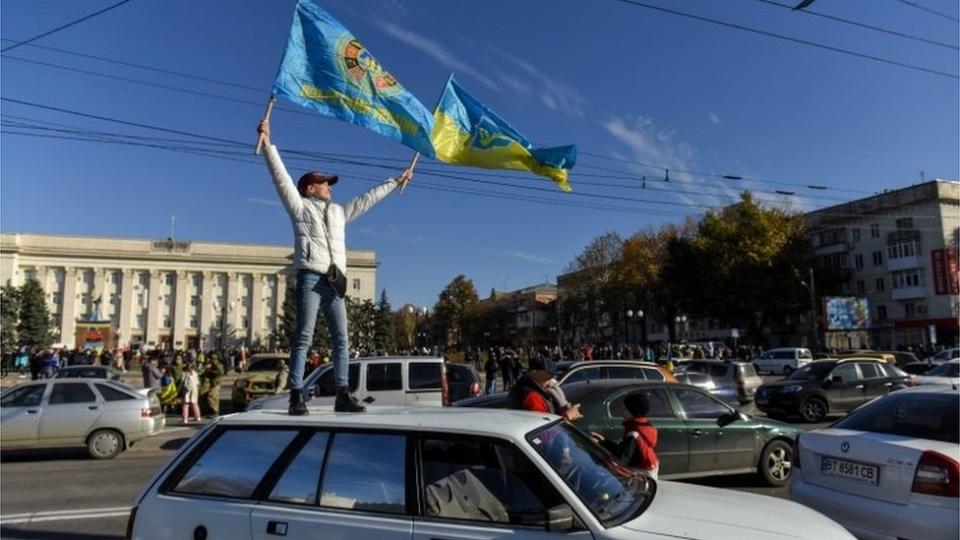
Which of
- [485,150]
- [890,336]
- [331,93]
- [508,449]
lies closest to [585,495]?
[508,449]

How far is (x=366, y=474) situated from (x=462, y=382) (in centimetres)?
1316

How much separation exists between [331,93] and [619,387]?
536 centimetres

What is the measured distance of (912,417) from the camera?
6.21 m

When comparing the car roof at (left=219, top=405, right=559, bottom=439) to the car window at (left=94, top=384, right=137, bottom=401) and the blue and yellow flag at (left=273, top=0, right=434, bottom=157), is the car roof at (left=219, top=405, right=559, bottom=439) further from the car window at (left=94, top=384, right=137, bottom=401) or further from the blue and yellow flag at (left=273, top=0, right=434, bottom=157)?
the car window at (left=94, top=384, right=137, bottom=401)

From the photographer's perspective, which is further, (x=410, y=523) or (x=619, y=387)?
(x=619, y=387)

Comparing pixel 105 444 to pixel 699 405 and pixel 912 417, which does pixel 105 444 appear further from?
pixel 912 417

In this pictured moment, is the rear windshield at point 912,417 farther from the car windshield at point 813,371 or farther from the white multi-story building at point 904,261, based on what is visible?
the white multi-story building at point 904,261

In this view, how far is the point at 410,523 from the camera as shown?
11.1 ft

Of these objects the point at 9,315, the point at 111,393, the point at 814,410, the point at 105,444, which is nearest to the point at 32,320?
the point at 9,315

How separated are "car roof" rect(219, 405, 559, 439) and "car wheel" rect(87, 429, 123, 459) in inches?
435

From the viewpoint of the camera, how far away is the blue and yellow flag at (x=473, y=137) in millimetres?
7945

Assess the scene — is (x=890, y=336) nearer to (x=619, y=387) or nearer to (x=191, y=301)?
(x=619, y=387)

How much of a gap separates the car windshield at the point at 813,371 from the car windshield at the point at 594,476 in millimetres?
16754

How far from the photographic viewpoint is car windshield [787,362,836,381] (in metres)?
18.8
